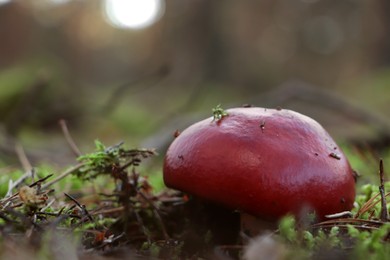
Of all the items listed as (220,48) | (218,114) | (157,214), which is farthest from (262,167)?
(220,48)

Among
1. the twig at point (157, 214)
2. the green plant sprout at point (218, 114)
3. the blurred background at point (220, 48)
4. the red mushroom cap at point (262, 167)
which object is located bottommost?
the twig at point (157, 214)

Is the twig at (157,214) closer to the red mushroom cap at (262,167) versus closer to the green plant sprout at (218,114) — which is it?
the red mushroom cap at (262,167)

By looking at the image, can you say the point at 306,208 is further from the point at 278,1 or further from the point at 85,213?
the point at 278,1

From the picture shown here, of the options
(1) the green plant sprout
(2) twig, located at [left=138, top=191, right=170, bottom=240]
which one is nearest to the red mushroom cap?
(1) the green plant sprout

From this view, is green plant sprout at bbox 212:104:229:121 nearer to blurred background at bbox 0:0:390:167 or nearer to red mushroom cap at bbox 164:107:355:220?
red mushroom cap at bbox 164:107:355:220

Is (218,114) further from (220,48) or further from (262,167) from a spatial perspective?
(220,48)

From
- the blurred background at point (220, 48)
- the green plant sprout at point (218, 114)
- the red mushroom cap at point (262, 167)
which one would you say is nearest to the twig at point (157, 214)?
the red mushroom cap at point (262, 167)

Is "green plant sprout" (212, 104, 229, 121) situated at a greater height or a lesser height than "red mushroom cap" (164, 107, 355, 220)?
greater

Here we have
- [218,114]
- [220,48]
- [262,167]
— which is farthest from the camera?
[220,48]
